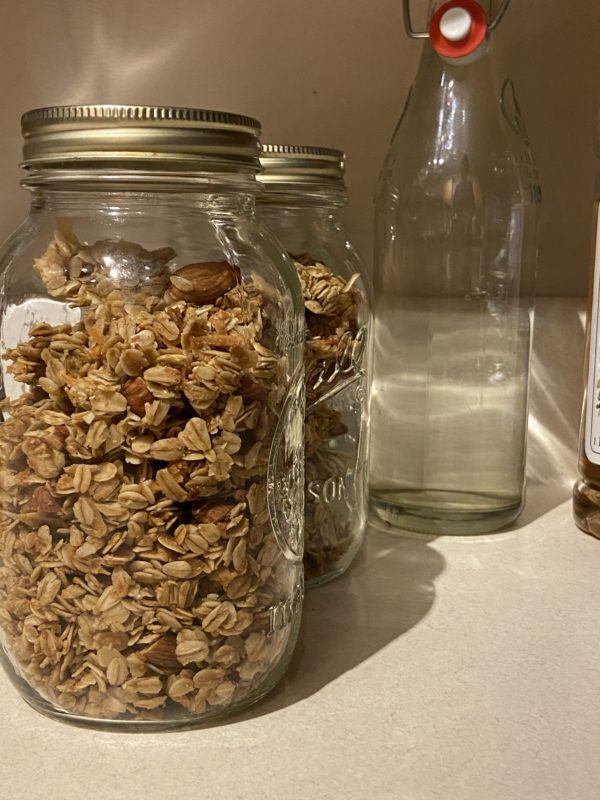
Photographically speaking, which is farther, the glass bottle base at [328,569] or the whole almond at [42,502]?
the glass bottle base at [328,569]

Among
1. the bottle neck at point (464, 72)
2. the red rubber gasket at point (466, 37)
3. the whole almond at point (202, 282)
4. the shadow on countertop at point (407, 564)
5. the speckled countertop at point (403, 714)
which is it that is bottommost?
the speckled countertop at point (403, 714)

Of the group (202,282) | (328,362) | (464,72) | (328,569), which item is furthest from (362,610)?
(464,72)

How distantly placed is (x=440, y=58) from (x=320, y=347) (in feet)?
0.93

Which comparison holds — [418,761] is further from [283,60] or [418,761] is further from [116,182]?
[283,60]

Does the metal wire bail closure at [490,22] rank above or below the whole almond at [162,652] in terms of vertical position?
above

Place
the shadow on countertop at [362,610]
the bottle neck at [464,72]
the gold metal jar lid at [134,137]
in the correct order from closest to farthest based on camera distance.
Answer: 1. the gold metal jar lid at [134,137]
2. the shadow on countertop at [362,610]
3. the bottle neck at [464,72]

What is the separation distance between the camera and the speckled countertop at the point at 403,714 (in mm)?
427

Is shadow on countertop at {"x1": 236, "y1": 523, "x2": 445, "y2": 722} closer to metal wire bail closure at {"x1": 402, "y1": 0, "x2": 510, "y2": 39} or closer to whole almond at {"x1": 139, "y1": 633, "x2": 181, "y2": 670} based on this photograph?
whole almond at {"x1": 139, "y1": 633, "x2": 181, "y2": 670}

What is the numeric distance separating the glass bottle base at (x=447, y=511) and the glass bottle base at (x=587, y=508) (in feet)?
0.16

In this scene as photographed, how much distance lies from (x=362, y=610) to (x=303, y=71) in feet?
1.56

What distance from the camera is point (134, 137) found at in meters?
0.42

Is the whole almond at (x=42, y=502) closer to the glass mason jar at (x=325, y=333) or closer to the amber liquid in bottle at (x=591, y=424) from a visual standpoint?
the glass mason jar at (x=325, y=333)

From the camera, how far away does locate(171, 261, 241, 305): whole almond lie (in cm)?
45

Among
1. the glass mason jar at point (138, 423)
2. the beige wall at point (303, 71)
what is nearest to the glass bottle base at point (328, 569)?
the glass mason jar at point (138, 423)
